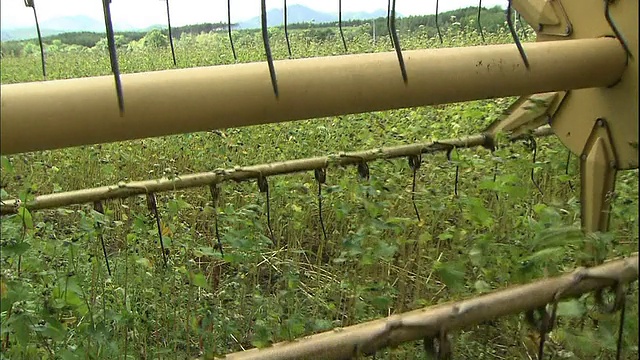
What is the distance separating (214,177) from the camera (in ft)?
5.71

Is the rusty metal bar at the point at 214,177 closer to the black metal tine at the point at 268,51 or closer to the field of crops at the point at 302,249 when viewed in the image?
the field of crops at the point at 302,249

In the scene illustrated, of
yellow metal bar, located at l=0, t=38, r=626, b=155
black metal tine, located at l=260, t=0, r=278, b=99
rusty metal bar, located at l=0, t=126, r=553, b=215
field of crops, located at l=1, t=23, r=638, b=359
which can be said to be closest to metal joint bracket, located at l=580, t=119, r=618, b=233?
field of crops, located at l=1, t=23, r=638, b=359

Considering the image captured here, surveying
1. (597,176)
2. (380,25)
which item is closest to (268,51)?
(597,176)

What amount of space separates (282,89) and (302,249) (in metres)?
1.18

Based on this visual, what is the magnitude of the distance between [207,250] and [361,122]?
1612mm

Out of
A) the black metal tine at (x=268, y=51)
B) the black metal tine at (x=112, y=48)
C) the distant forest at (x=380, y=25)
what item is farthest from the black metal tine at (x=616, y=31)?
the distant forest at (x=380, y=25)

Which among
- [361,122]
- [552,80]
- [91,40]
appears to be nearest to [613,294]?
[552,80]

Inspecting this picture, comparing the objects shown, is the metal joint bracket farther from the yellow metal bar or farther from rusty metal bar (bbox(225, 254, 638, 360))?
rusty metal bar (bbox(225, 254, 638, 360))

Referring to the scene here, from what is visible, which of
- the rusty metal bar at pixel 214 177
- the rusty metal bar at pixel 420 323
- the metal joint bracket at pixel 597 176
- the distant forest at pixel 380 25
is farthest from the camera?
the distant forest at pixel 380 25

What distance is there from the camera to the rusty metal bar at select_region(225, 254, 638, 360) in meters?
0.85

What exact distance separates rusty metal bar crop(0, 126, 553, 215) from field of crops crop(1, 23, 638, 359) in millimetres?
56

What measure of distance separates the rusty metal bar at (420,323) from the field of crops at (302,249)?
6 cm

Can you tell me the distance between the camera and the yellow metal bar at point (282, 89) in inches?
34.7

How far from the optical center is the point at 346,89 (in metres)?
1.08
